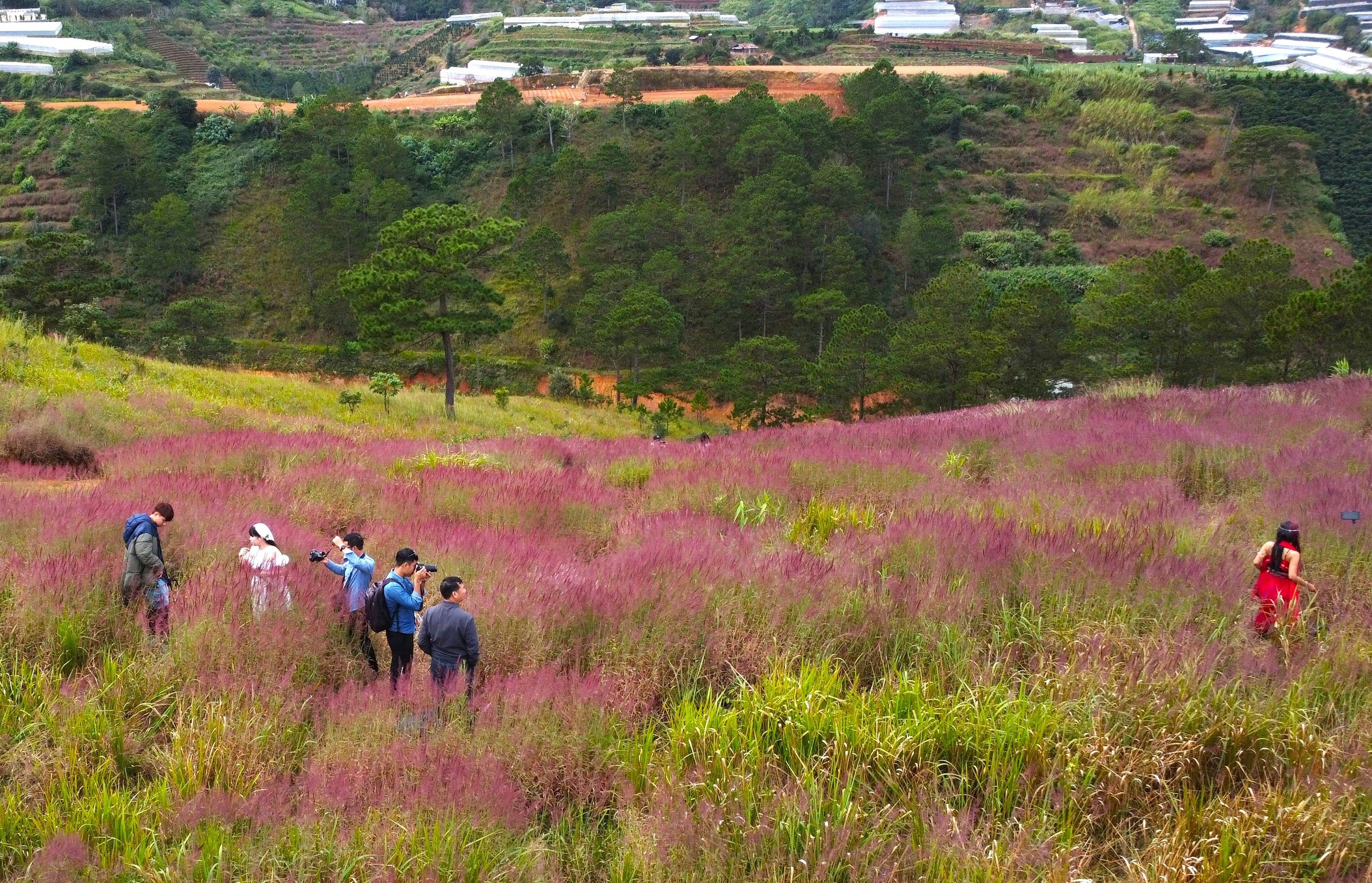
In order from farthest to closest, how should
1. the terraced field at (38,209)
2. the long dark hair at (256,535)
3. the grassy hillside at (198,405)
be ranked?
the terraced field at (38,209), the grassy hillside at (198,405), the long dark hair at (256,535)

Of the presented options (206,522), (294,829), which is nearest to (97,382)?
(206,522)

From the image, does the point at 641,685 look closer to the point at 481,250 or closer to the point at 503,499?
the point at 503,499

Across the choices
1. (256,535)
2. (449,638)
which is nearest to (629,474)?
(256,535)

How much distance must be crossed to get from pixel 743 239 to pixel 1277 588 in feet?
106

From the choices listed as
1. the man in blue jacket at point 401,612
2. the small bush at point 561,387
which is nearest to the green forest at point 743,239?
the small bush at point 561,387

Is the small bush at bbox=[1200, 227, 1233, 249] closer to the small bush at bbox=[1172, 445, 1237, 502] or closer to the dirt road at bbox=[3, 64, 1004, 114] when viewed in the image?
the dirt road at bbox=[3, 64, 1004, 114]

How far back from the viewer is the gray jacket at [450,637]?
4742mm

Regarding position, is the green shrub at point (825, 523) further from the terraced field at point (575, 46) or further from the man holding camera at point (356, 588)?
the terraced field at point (575, 46)

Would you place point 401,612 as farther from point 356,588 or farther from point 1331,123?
point 1331,123

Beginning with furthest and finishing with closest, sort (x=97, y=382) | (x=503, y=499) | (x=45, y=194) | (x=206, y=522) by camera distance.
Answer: (x=45, y=194)
(x=97, y=382)
(x=503, y=499)
(x=206, y=522)

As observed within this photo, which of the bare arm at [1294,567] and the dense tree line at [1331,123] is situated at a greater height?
the dense tree line at [1331,123]

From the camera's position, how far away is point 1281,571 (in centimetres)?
532

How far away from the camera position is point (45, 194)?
153 ft

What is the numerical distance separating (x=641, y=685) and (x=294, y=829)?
5.57 ft
